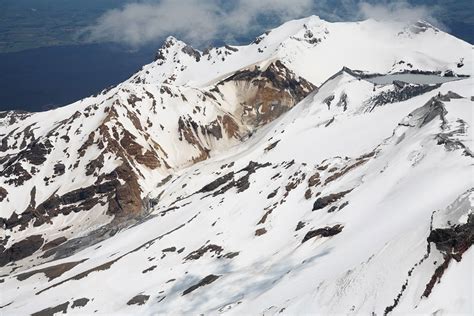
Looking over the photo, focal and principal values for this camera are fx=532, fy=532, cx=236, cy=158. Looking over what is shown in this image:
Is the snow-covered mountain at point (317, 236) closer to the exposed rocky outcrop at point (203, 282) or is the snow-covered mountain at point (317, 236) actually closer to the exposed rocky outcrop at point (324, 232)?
the exposed rocky outcrop at point (324, 232)

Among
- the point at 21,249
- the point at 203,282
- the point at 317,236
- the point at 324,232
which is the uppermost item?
the point at 324,232

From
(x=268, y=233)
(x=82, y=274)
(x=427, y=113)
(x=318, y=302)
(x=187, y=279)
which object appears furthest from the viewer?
(x=82, y=274)

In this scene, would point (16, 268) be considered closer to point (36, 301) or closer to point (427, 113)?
point (36, 301)

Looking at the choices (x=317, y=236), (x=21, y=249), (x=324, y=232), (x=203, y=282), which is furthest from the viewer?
(x=21, y=249)

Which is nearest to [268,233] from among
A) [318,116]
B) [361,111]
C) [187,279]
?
[187,279]

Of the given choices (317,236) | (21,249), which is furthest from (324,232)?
(21,249)

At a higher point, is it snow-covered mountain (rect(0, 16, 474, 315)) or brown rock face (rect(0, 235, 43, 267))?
snow-covered mountain (rect(0, 16, 474, 315))

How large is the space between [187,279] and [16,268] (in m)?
107

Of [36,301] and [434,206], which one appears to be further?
[36,301]

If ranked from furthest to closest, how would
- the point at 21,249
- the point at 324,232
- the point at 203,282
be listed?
the point at 21,249 → the point at 203,282 → the point at 324,232

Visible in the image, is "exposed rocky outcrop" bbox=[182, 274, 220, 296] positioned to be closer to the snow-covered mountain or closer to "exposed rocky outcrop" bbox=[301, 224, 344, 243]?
the snow-covered mountain

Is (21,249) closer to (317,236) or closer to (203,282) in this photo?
(203,282)

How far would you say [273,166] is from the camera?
140 m

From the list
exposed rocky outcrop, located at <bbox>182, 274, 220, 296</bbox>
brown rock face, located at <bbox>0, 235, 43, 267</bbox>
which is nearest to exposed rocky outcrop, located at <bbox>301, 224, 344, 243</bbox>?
exposed rocky outcrop, located at <bbox>182, 274, 220, 296</bbox>
